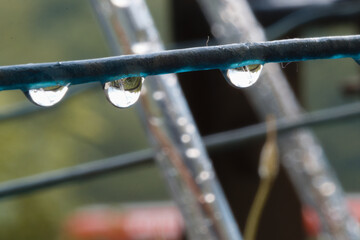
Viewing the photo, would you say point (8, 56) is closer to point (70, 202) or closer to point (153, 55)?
point (70, 202)

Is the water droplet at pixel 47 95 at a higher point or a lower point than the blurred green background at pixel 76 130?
lower

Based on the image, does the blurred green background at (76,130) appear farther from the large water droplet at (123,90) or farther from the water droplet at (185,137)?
the large water droplet at (123,90)

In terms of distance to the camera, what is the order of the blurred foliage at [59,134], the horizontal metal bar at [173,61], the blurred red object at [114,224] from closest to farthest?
the horizontal metal bar at [173,61] → the blurred foliage at [59,134] → the blurred red object at [114,224]

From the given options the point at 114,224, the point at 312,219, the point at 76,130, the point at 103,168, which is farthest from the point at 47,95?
the point at 114,224

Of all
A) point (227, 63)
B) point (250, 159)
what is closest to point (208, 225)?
point (227, 63)

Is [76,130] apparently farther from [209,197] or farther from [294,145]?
[209,197]

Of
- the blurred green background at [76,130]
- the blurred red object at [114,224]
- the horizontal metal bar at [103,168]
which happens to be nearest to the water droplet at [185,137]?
the horizontal metal bar at [103,168]

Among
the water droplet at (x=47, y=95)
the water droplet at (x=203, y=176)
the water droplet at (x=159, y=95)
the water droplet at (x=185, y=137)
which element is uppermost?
the water droplet at (x=159, y=95)

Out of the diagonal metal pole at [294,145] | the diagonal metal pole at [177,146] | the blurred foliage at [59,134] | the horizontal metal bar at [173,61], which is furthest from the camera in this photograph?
the blurred foliage at [59,134]
